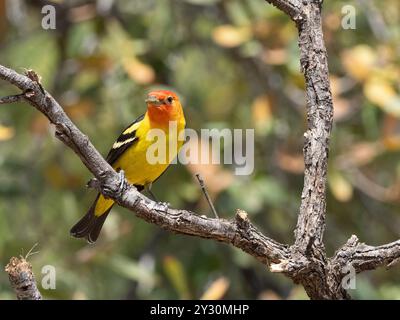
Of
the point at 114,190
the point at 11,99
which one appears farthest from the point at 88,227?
the point at 11,99

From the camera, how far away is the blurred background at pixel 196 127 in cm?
561

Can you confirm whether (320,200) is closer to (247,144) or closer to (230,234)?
(230,234)

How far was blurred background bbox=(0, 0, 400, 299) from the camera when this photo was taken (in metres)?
5.61

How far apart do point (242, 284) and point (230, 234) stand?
395 centimetres

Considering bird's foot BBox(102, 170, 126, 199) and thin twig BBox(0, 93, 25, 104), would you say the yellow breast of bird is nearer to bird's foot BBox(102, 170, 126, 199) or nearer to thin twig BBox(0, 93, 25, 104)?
bird's foot BBox(102, 170, 126, 199)

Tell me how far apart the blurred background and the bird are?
124 cm

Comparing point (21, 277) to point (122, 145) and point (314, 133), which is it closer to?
point (314, 133)

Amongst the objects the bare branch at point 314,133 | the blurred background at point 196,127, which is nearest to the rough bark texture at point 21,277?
the bare branch at point 314,133

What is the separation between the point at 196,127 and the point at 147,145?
173 cm

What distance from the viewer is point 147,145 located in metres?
4.16

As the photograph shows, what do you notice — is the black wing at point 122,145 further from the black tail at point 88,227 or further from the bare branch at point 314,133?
the bare branch at point 314,133

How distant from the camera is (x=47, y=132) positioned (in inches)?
239
